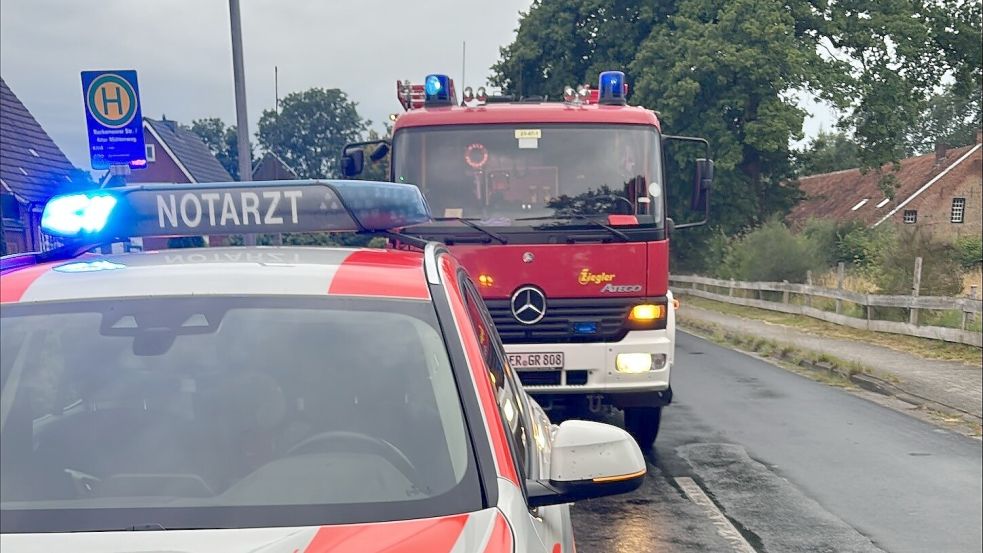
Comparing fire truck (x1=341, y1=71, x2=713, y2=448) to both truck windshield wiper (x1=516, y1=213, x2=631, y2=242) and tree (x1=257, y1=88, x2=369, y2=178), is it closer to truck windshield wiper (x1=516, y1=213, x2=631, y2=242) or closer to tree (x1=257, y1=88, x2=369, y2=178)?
truck windshield wiper (x1=516, y1=213, x2=631, y2=242)

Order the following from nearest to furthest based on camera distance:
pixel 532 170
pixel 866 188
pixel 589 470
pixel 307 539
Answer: pixel 307 539 < pixel 589 470 < pixel 532 170 < pixel 866 188

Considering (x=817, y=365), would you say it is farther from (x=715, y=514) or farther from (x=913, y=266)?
(x=715, y=514)

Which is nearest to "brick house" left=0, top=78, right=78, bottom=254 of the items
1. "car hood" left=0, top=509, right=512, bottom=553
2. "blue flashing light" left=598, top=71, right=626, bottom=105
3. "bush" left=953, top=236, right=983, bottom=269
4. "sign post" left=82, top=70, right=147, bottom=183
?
"sign post" left=82, top=70, right=147, bottom=183

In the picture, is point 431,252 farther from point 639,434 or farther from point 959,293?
point 959,293

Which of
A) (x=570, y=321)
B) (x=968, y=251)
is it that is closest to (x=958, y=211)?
(x=968, y=251)

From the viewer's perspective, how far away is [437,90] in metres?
8.05

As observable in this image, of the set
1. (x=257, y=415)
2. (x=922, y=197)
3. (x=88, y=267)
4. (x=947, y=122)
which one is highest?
(x=947, y=122)

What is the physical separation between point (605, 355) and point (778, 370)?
24.7 ft

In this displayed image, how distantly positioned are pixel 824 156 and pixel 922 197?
11782 millimetres

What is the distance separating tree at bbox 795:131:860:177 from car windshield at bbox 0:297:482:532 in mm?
32966

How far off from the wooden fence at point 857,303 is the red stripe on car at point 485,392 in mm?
13502

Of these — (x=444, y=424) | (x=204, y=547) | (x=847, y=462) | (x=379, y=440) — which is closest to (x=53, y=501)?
(x=204, y=547)

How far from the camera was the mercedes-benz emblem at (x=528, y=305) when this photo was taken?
7207mm

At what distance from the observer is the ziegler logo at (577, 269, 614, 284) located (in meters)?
7.18
